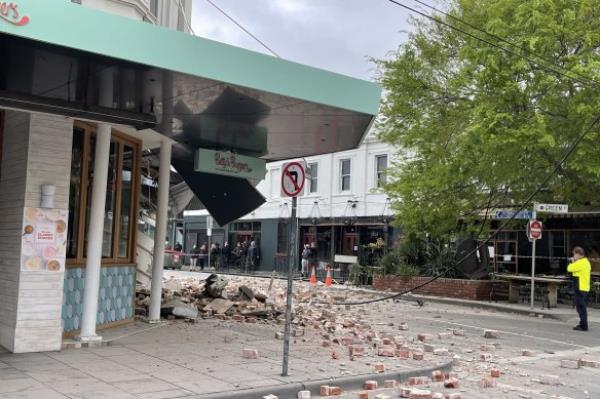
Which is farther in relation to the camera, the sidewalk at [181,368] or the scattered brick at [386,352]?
the scattered brick at [386,352]

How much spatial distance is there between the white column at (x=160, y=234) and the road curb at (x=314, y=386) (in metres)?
5.19

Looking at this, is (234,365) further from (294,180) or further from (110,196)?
(110,196)

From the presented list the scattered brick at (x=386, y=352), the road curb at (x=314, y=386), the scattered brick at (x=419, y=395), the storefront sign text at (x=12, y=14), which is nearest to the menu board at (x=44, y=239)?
the storefront sign text at (x=12, y=14)

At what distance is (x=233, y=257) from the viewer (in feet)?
133

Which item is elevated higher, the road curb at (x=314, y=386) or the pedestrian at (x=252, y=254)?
the pedestrian at (x=252, y=254)

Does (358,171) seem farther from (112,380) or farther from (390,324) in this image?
(112,380)

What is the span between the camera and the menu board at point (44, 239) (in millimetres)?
8438

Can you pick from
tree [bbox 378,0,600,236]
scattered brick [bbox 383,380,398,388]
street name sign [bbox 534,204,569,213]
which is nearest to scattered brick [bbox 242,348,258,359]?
scattered brick [bbox 383,380,398,388]

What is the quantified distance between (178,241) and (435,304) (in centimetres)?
3351

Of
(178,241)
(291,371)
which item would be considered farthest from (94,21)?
(178,241)

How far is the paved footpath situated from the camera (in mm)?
6906

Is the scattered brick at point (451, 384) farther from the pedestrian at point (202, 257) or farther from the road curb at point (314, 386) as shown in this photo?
the pedestrian at point (202, 257)

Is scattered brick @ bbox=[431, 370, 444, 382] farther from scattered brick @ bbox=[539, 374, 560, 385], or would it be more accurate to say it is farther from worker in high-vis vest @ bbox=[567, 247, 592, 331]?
worker in high-vis vest @ bbox=[567, 247, 592, 331]

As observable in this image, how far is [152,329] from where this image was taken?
1115 cm
